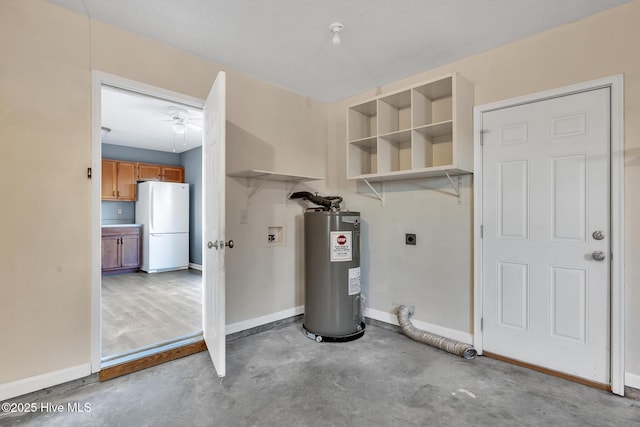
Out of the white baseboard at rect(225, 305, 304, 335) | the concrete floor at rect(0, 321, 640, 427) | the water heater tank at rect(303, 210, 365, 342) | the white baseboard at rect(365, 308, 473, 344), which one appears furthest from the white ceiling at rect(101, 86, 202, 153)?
the white baseboard at rect(365, 308, 473, 344)

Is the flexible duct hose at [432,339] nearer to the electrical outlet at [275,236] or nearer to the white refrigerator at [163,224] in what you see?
the electrical outlet at [275,236]

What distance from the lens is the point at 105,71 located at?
2236 millimetres

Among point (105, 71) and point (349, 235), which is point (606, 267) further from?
point (105, 71)

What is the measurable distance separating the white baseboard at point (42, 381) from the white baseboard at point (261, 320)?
1080 mm

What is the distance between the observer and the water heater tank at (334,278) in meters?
2.91

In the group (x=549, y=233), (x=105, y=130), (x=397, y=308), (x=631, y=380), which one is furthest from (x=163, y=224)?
(x=631, y=380)

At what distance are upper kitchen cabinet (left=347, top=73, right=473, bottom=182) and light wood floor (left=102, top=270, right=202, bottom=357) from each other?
92.6 inches

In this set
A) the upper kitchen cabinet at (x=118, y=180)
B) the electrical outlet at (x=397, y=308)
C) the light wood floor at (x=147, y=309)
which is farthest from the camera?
the upper kitchen cabinet at (x=118, y=180)

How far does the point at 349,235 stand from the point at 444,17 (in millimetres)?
1817

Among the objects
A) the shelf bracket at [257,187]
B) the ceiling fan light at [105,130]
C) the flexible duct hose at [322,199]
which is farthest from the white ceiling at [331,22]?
the ceiling fan light at [105,130]

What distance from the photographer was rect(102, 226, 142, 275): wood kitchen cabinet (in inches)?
A: 230

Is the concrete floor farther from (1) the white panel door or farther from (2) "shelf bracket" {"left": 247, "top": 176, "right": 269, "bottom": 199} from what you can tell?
(2) "shelf bracket" {"left": 247, "top": 176, "right": 269, "bottom": 199}

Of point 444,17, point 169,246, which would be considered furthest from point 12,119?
point 169,246

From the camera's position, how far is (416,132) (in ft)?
8.93
